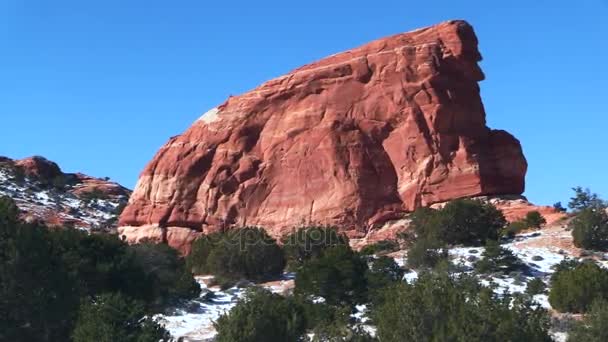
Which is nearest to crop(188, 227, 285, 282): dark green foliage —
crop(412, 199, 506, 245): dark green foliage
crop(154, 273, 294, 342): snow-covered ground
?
crop(154, 273, 294, 342): snow-covered ground

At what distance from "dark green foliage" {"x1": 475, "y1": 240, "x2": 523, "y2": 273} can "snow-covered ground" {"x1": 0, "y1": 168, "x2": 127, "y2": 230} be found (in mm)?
35492

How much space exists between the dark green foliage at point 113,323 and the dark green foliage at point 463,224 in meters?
19.2

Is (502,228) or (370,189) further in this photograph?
(370,189)

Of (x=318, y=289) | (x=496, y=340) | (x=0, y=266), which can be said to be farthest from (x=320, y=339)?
(x=318, y=289)

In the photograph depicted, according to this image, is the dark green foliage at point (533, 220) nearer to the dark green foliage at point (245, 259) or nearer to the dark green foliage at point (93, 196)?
the dark green foliage at point (245, 259)

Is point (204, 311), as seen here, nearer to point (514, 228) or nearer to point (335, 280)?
point (335, 280)

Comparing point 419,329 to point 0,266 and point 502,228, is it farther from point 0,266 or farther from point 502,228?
point 502,228

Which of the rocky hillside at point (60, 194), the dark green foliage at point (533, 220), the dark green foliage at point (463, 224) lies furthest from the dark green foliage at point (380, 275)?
the rocky hillside at point (60, 194)

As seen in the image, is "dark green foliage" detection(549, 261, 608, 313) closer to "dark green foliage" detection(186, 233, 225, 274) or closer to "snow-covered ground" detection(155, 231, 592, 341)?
"snow-covered ground" detection(155, 231, 592, 341)

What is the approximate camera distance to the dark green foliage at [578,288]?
27938 millimetres

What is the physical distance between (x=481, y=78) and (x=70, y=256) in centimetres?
2713

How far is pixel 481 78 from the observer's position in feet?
154

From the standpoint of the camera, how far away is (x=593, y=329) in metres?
20.5

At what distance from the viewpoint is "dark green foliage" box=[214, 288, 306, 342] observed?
2133cm
